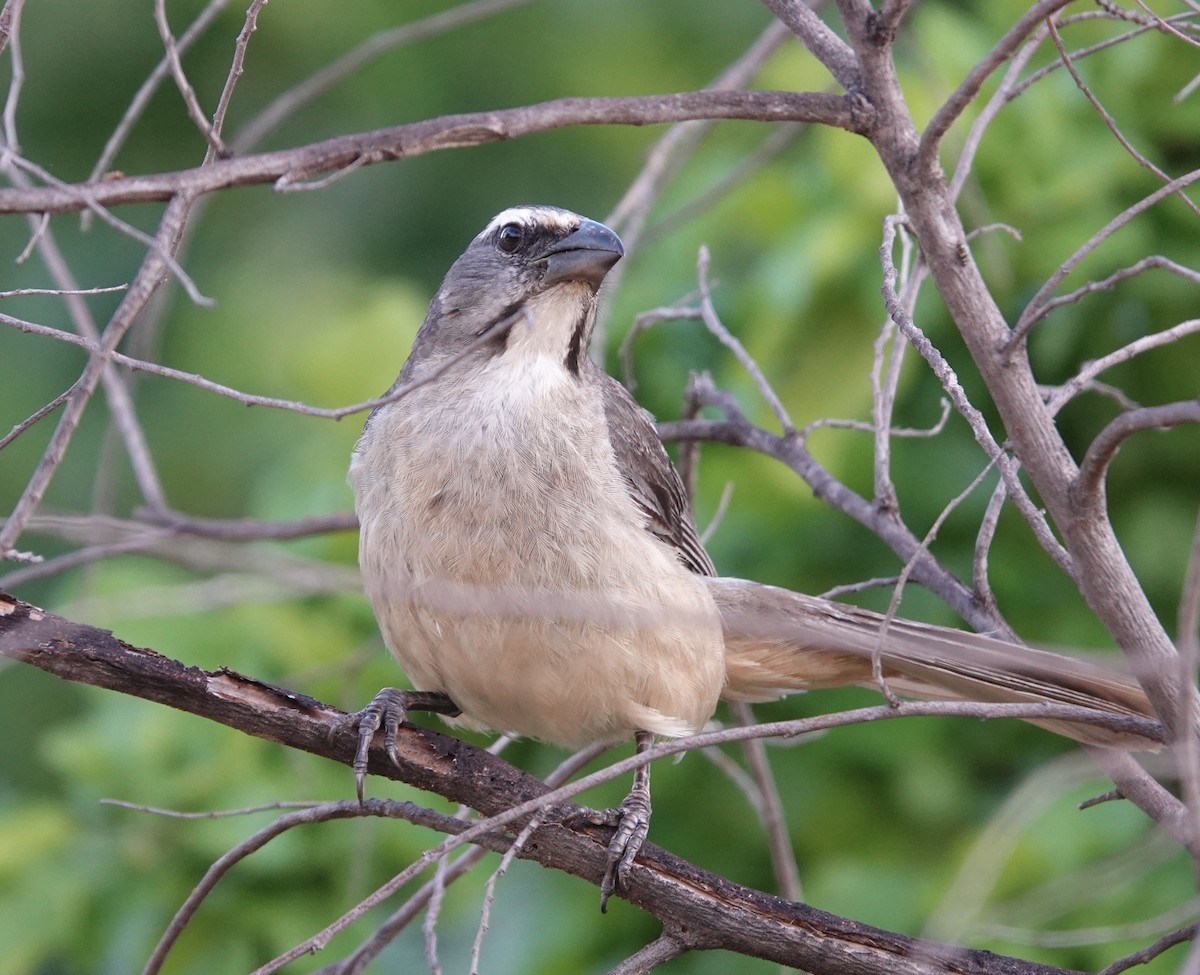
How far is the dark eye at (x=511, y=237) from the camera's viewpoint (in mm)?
3820

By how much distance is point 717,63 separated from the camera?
25.0 ft

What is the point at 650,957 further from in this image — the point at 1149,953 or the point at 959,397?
the point at 959,397

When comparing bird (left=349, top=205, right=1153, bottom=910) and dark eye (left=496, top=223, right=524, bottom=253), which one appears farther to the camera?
dark eye (left=496, top=223, right=524, bottom=253)

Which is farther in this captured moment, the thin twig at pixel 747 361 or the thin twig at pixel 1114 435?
the thin twig at pixel 747 361

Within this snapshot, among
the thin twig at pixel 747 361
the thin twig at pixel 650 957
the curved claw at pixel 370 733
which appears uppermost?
the thin twig at pixel 747 361

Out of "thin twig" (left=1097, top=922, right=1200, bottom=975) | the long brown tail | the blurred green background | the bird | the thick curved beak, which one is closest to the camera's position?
"thin twig" (left=1097, top=922, right=1200, bottom=975)

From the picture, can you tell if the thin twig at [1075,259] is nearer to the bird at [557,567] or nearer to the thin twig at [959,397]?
the thin twig at [959,397]

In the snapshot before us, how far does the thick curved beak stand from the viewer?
11.8 ft

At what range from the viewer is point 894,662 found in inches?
141

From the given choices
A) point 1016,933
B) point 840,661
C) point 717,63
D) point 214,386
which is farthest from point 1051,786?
point 717,63

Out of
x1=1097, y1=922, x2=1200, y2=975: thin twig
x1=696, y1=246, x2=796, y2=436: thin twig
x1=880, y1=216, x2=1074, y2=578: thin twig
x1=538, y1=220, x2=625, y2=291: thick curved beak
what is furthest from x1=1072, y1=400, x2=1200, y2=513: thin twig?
x1=538, y1=220, x2=625, y2=291: thick curved beak

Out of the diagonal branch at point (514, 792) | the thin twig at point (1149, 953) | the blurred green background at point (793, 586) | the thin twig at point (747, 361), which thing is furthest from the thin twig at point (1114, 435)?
the blurred green background at point (793, 586)

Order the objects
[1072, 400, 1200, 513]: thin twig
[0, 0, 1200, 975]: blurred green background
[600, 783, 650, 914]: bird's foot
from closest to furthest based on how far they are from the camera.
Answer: [1072, 400, 1200, 513]: thin twig
[600, 783, 650, 914]: bird's foot
[0, 0, 1200, 975]: blurred green background

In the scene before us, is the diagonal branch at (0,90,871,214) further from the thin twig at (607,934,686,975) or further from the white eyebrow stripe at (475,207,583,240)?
the thin twig at (607,934,686,975)
